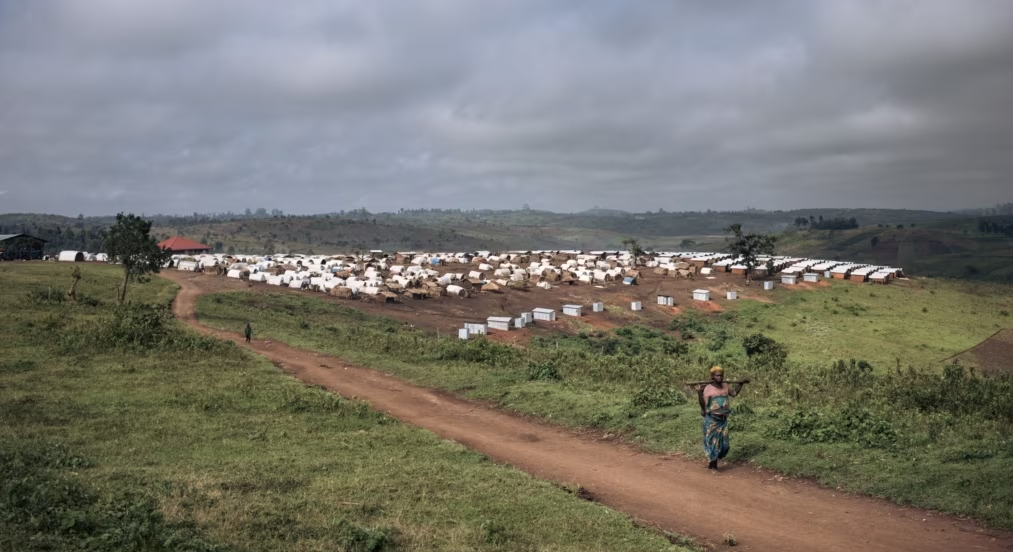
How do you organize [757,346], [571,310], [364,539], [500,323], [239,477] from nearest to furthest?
[364,539] → [239,477] → [757,346] → [500,323] → [571,310]

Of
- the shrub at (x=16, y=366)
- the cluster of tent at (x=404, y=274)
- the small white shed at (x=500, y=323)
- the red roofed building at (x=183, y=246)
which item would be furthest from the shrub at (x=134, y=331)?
the red roofed building at (x=183, y=246)

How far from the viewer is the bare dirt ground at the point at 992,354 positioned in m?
41.3

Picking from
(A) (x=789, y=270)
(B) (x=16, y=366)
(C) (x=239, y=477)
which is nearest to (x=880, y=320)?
(A) (x=789, y=270)

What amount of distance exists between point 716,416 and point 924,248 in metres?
170

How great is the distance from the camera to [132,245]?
31.8 meters

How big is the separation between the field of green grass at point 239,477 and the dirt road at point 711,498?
2.88ft

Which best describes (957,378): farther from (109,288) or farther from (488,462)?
(109,288)

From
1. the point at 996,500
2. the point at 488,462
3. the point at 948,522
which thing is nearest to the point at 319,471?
the point at 488,462

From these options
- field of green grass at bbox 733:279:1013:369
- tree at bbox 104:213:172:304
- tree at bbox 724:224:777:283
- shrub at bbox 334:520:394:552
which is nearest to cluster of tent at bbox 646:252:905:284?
tree at bbox 724:224:777:283

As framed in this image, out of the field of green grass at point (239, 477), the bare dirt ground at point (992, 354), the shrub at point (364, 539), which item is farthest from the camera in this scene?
the bare dirt ground at point (992, 354)

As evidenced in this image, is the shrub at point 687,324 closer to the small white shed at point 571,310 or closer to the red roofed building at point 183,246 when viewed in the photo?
the small white shed at point 571,310

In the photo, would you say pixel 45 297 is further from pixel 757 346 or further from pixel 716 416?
pixel 757 346

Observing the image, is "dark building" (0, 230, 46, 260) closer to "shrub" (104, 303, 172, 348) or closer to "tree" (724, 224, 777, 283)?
"shrub" (104, 303, 172, 348)

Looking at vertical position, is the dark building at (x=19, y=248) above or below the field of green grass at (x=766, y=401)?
above
